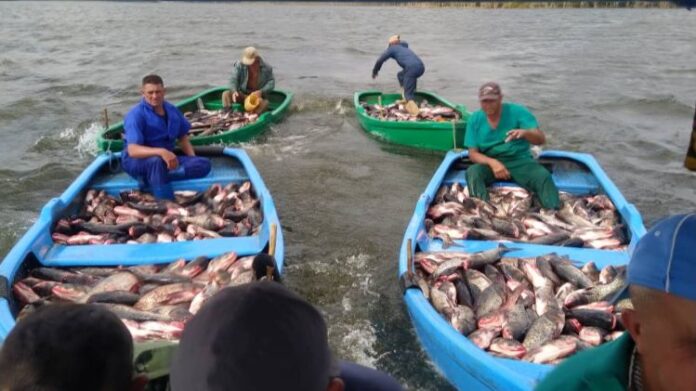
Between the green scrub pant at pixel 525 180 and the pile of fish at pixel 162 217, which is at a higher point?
the green scrub pant at pixel 525 180

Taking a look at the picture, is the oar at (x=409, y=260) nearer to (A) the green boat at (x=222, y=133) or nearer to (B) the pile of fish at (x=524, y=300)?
(B) the pile of fish at (x=524, y=300)

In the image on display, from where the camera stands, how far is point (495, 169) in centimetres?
759

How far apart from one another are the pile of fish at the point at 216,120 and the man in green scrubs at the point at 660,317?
1009 centimetres

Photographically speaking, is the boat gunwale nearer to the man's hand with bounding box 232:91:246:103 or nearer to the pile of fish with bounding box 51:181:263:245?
the man's hand with bounding box 232:91:246:103

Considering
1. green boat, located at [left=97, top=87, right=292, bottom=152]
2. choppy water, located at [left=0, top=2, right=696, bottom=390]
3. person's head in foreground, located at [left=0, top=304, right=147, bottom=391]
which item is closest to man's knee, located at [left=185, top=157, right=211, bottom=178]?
choppy water, located at [left=0, top=2, right=696, bottom=390]

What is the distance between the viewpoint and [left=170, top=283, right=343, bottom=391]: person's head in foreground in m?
1.33

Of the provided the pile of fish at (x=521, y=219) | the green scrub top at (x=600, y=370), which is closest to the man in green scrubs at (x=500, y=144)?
the pile of fish at (x=521, y=219)

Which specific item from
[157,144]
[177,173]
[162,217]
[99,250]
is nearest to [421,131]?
[177,173]

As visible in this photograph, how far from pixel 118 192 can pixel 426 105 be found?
26.1 ft

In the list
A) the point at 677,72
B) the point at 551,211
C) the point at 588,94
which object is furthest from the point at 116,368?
the point at 677,72

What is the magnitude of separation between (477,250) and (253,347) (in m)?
Answer: 4.81

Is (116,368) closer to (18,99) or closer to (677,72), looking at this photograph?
(18,99)

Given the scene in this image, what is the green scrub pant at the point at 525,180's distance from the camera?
725 cm

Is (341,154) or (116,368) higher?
(116,368)
